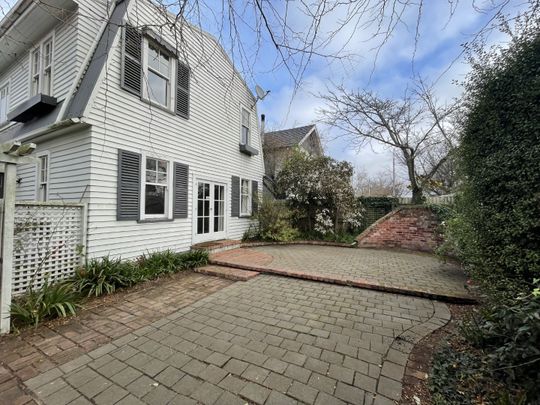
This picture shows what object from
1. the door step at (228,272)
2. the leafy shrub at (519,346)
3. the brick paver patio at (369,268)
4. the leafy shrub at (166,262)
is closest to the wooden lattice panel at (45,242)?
the leafy shrub at (166,262)

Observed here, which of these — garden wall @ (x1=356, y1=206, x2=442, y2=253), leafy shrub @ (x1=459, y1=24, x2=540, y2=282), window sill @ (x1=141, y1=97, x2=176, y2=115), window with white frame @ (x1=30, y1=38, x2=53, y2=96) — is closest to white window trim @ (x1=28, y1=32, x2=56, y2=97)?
window with white frame @ (x1=30, y1=38, x2=53, y2=96)

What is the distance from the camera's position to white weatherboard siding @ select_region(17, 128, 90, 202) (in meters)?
4.81

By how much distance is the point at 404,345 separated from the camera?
9.02ft

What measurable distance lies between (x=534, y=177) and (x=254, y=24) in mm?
3050

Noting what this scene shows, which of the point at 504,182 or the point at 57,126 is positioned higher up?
the point at 57,126

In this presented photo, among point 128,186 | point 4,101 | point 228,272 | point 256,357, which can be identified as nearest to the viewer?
point 256,357

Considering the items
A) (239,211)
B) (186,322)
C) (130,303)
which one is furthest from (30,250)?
(239,211)

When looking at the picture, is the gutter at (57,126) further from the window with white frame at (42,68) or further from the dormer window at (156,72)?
the dormer window at (156,72)

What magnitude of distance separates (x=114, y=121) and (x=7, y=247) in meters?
3.04

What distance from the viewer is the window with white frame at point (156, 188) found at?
19.1 feet

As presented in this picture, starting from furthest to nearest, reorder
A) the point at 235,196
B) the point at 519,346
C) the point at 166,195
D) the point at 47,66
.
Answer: the point at 235,196
the point at 166,195
the point at 47,66
the point at 519,346

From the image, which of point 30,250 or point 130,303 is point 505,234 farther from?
point 30,250

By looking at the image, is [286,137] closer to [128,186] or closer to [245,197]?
[245,197]

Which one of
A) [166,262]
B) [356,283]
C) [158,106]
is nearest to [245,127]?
[158,106]
